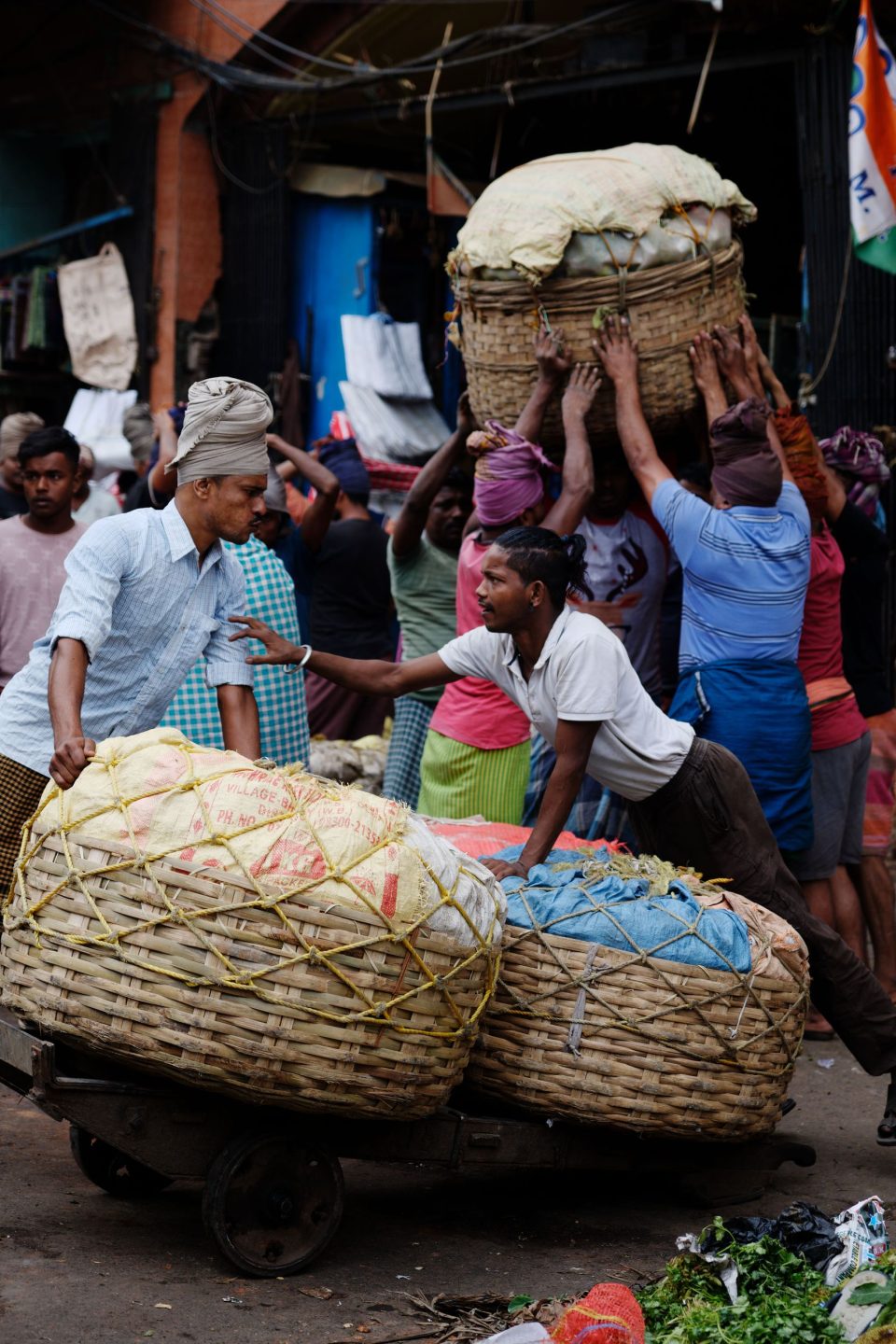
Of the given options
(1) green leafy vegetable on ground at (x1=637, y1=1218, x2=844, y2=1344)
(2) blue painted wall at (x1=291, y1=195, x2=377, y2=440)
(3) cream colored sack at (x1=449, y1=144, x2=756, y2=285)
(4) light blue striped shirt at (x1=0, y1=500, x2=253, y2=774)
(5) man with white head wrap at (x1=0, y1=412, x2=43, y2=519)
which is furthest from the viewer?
(2) blue painted wall at (x1=291, y1=195, x2=377, y2=440)

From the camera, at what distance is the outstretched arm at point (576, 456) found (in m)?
5.45

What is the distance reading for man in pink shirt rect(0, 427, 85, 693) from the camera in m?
5.79

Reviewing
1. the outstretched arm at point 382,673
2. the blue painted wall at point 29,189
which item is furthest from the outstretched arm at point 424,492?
the blue painted wall at point 29,189

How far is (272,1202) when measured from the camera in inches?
143

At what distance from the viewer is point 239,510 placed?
165 inches

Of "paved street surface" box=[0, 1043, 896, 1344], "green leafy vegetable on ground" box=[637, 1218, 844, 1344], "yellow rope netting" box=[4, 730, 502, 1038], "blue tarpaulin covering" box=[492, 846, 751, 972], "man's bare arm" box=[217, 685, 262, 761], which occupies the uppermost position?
"man's bare arm" box=[217, 685, 262, 761]

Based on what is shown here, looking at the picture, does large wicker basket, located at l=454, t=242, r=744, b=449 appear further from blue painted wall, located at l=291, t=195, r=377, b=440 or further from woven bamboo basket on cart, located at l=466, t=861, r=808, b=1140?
blue painted wall, located at l=291, t=195, r=377, b=440

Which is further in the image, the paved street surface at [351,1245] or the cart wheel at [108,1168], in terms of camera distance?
the cart wheel at [108,1168]

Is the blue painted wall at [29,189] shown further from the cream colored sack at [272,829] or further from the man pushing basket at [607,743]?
the cream colored sack at [272,829]

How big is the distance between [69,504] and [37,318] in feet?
21.2

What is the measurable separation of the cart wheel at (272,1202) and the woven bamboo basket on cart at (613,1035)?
19.9 inches

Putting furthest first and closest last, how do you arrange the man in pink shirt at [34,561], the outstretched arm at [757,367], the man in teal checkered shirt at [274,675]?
1. the man in teal checkered shirt at [274,675]
2. the man in pink shirt at [34,561]
3. the outstretched arm at [757,367]

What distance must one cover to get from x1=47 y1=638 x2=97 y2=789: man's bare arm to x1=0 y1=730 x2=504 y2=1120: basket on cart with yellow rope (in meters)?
0.04

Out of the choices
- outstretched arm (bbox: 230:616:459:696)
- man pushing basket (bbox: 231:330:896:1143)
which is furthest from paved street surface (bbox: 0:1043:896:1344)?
outstretched arm (bbox: 230:616:459:696)
